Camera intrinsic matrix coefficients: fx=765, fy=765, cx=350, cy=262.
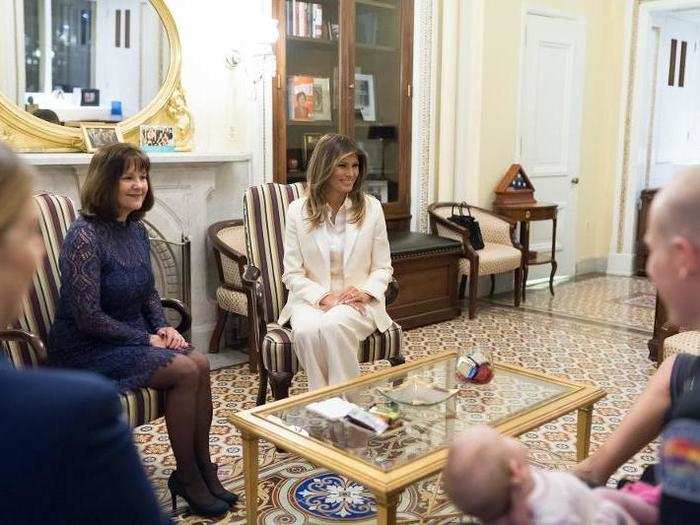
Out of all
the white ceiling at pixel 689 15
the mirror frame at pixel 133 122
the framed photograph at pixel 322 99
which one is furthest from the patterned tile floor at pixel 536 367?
the white ceiling at pixel 689 15

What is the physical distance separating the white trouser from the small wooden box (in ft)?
10.5

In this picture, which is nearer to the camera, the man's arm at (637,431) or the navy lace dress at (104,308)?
the man's arm at (637,431)

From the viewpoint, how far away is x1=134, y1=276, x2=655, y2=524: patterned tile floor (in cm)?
279

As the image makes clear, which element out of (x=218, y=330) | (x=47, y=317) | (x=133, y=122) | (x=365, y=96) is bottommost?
(x=218, y=330)

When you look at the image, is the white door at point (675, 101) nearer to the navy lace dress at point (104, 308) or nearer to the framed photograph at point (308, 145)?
the framed photograph at point (308, 145)

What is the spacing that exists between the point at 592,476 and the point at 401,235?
378 cm

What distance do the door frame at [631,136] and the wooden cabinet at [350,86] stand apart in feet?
8.22

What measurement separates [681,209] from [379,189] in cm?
454

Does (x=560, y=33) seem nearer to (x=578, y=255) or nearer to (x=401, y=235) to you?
(x=578, y=255)

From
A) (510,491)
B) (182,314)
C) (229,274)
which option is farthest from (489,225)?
(510,491)

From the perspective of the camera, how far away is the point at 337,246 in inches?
133

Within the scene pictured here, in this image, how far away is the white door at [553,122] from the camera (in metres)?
6.38

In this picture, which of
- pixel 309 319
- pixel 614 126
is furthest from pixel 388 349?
pixel 614 126

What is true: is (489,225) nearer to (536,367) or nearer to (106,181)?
(536,367)
